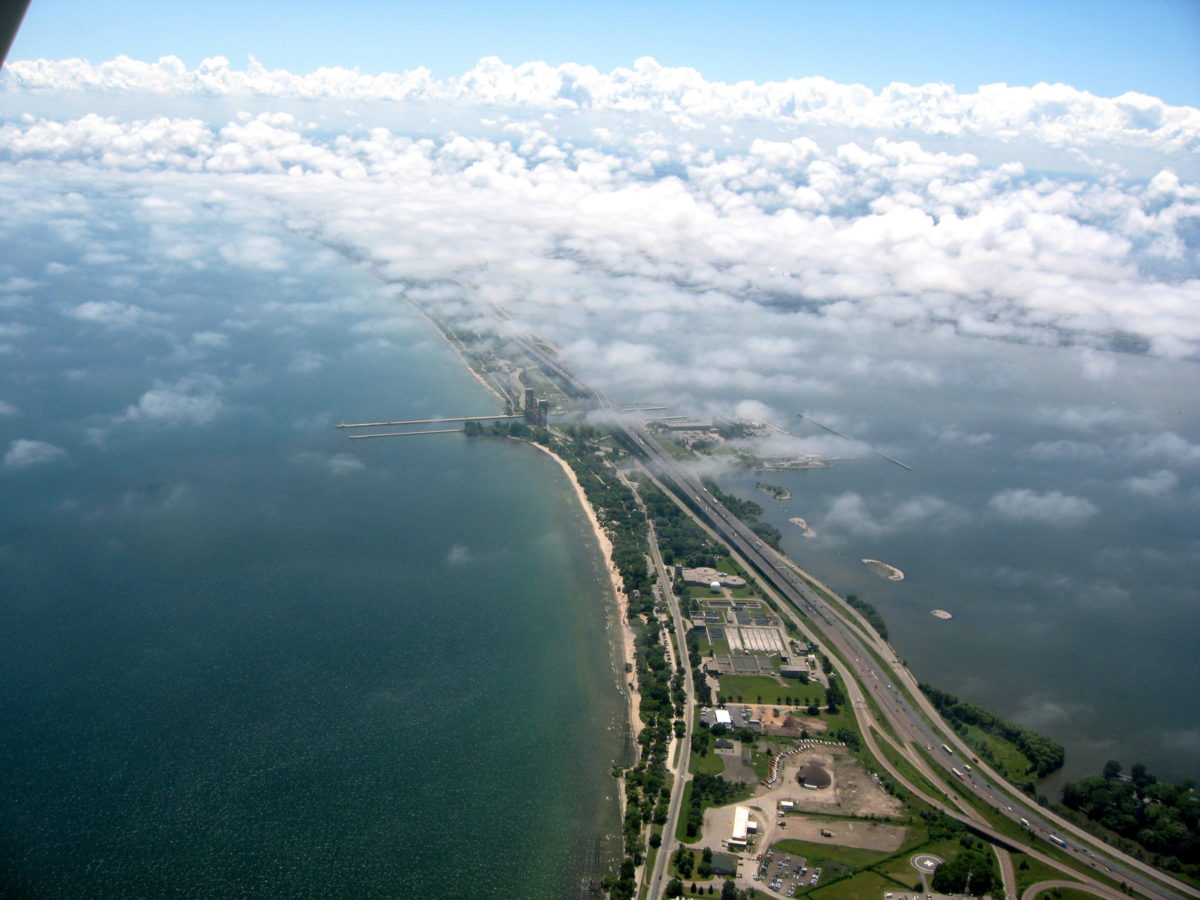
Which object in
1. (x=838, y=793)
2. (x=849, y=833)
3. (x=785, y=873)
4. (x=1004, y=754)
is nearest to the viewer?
(x=785, y=873)

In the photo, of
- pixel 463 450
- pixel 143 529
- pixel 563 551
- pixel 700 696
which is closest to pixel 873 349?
pixel 463 450

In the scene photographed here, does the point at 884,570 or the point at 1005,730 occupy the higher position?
the point at 884,570

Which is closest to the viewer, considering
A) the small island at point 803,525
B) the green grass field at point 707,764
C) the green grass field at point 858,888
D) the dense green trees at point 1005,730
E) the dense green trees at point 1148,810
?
the green grass field at point 858,888

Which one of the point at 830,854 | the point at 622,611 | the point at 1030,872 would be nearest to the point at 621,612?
the point at 622,611

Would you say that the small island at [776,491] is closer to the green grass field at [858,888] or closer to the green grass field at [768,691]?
the green grass field at [768,691]

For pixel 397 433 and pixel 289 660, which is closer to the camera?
pixel 289 660

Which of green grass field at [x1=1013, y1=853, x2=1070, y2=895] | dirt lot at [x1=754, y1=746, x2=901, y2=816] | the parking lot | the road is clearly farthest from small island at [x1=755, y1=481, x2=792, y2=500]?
the parking lot

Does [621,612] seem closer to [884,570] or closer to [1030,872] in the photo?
[884,570]

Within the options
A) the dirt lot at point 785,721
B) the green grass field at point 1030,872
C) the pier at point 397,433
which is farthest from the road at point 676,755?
the pier at point 397,433
